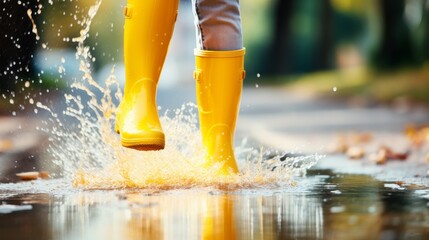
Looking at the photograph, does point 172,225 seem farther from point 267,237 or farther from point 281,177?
point 281,177

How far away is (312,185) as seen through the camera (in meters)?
5.17

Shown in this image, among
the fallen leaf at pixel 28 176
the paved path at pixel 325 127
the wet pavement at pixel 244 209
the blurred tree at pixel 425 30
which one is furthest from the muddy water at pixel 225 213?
the blurred tree at pixel 425 30

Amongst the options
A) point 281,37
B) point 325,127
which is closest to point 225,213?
point 325,127

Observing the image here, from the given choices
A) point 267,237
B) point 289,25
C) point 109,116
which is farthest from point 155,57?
point 289,25

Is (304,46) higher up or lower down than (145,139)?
higher up

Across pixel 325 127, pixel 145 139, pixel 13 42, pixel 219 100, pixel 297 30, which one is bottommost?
pixel 145 139

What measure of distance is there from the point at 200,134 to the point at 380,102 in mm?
9676

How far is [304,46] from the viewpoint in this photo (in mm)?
43906

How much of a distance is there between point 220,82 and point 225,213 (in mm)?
1183

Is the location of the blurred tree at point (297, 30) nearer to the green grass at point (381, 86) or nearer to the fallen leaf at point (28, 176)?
the green grass at point (381, 86)

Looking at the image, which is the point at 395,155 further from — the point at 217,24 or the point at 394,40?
the point at 394,40

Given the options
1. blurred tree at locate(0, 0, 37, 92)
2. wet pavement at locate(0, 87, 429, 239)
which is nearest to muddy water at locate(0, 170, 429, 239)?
wet pavement at locate(0, 87, 429, 239)

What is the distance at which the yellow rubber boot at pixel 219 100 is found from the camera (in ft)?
16.9

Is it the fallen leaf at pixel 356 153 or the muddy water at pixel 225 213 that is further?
the fallen leaf at pixel 356 153
